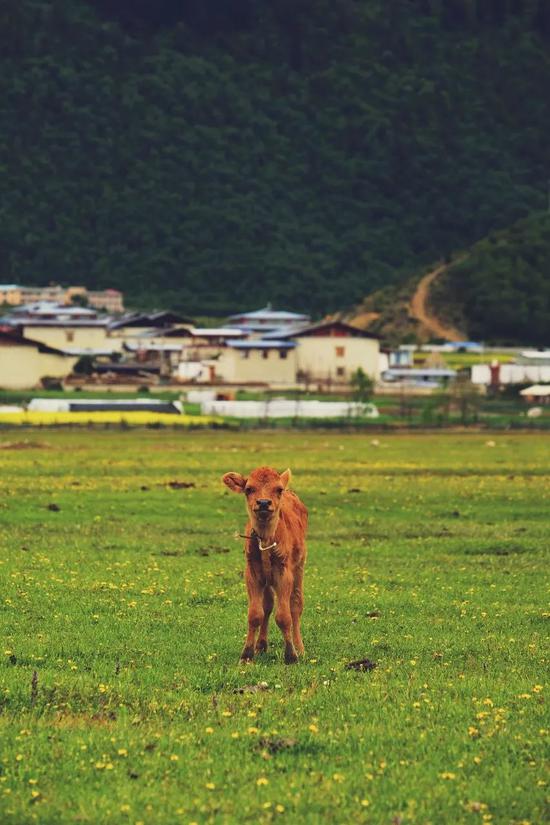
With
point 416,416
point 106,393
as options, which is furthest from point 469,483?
point 106,393

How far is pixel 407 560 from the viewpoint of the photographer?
90.1 feet

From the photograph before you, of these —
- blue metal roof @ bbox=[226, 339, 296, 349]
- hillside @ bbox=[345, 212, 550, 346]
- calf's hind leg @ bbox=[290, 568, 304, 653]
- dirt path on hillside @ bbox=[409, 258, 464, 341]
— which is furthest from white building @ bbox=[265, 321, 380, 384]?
calf's hind leg @ bbox=[290, 568, 304, 653]

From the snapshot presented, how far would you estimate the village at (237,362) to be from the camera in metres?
136

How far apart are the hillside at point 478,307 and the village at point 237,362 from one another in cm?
1487

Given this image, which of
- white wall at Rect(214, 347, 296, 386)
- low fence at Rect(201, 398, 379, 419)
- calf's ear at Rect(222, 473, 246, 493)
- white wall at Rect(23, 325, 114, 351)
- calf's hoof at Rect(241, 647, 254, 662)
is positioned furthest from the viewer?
white wall at Rect(23, 325, 114, 351)

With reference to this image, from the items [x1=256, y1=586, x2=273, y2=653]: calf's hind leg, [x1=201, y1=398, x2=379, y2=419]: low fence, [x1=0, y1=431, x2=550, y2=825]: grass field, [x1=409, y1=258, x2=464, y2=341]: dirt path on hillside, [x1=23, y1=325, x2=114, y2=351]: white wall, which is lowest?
[x1=0, y1=431, x2=550, y2=825]: grass field

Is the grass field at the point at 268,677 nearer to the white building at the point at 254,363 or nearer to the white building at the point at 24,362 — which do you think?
the white building at the point at 24,362

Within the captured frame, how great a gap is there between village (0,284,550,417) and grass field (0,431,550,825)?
8722 cm

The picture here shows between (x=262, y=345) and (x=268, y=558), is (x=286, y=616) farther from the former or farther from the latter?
(x=262, y=345)

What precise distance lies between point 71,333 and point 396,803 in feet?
505

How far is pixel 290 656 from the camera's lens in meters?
17.0

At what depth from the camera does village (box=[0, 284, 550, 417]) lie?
5340 inches

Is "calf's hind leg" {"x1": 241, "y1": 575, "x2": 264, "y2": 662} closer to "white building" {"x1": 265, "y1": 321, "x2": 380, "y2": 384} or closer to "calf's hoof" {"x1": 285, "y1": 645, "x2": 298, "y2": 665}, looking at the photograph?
"calf's hoof" {"x1": 285, "y1": 645, "x2": 298, "y2": 665}

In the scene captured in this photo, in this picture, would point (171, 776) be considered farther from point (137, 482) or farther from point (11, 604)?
point (137, 482)
